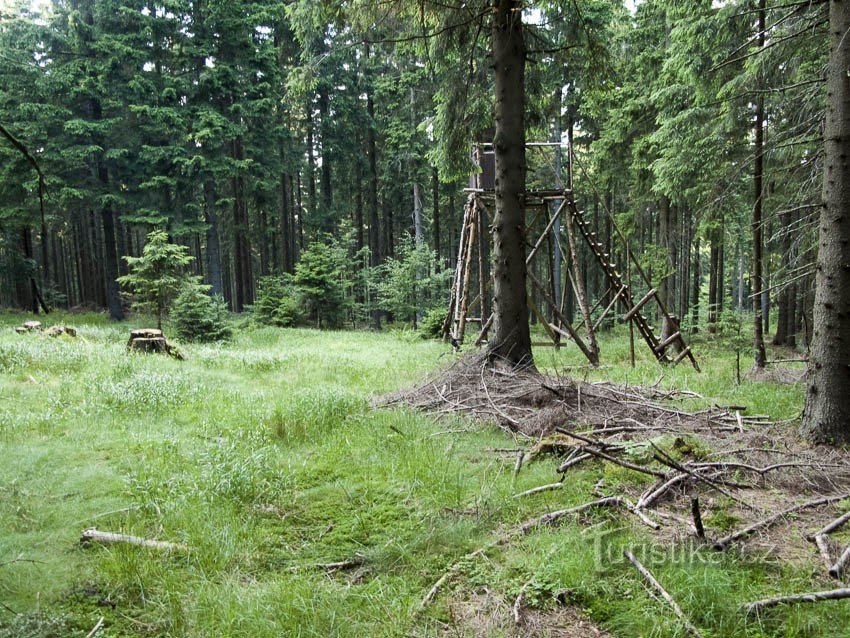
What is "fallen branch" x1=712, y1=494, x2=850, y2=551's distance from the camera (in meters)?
3.55

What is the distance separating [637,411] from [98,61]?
78.6 ft

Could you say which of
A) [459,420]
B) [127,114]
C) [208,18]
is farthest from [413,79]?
[459,420]

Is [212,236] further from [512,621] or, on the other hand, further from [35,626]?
[512,621]

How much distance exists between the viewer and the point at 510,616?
3.03 m

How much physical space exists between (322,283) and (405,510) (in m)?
19.0

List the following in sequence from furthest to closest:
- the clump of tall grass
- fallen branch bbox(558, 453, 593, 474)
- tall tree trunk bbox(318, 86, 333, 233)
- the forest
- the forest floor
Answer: tall tree trunk bbox(318, 86, 333, 233)
the clump of tall grass
fallen branch bbox(558, 453, 593, 474)
the forest
the forest floor

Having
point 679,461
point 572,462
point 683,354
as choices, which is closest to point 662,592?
point 572,462

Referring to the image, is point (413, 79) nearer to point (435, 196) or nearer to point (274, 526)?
point (435, 196)

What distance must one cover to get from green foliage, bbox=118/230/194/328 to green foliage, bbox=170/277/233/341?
1.18ft

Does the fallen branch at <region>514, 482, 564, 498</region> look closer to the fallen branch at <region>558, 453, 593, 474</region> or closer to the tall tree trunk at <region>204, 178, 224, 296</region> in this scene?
the fallen branch at <region>558, 453, 593, 474</region>

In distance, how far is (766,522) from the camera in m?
3.85

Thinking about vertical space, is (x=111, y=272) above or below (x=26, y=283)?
above

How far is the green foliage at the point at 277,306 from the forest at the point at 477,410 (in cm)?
272

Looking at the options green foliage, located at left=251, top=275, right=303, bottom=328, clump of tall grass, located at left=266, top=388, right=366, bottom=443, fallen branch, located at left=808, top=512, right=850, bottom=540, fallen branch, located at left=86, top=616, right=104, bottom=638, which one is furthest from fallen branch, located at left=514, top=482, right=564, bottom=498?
green foliage, located at left=251, top=275, right=303, bottom=328
